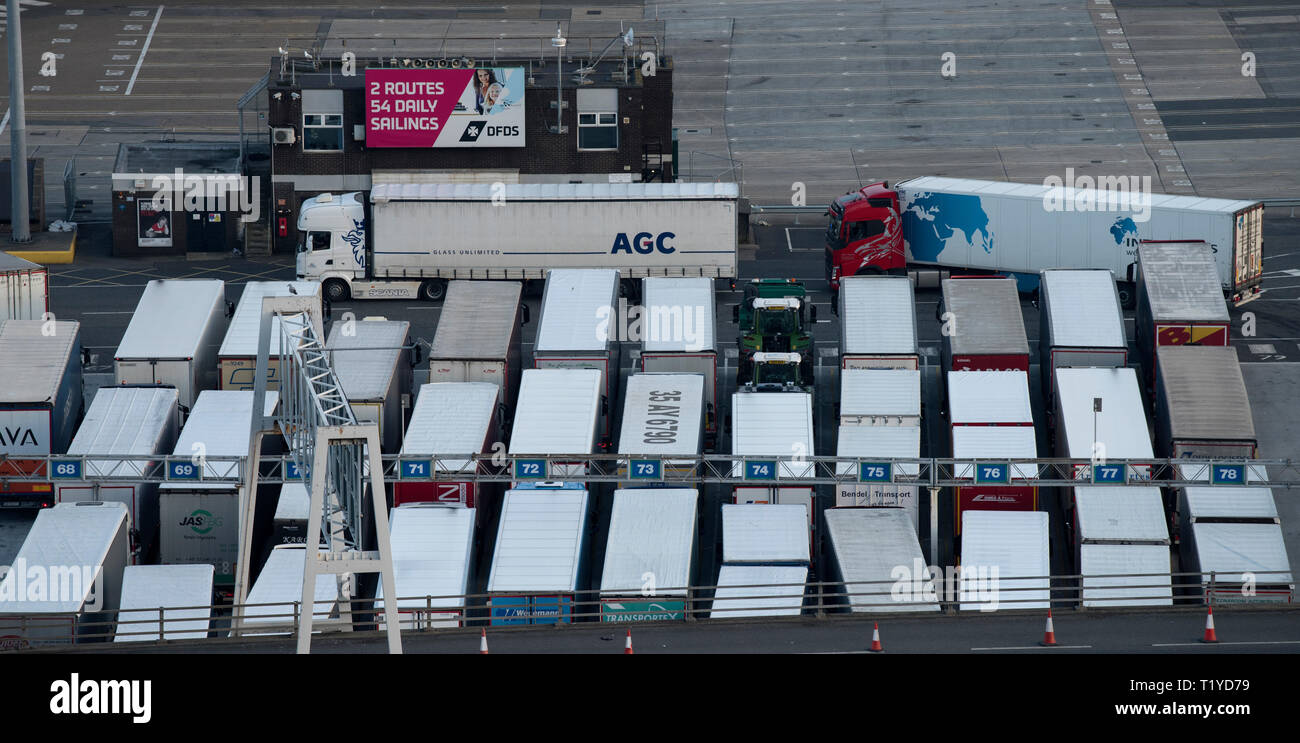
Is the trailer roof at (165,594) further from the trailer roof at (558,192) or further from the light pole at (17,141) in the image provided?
the light pole at (17,141)

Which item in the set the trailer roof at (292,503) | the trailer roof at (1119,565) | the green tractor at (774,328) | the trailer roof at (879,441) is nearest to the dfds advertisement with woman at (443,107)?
the green tractor at (774,328)

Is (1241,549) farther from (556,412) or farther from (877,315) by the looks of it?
(556,412)

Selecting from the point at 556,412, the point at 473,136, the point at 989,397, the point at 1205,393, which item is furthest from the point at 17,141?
the point at 1205,393

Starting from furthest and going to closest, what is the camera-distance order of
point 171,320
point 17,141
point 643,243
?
point 17,141, point 643,243, point 171,320

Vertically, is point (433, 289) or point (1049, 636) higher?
point (433, 289)

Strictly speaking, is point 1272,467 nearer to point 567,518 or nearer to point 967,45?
point 567,518

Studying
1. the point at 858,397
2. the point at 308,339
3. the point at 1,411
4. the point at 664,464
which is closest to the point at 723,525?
the point at 664,464
